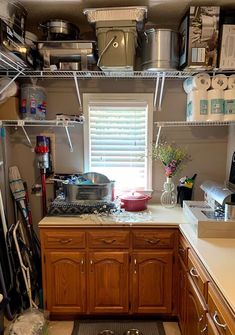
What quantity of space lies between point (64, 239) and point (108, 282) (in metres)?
0.48

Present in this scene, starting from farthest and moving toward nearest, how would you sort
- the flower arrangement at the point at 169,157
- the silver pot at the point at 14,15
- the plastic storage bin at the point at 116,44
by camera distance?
the flower arrangement at the point at 169,157
the plastic storage bin at the point at 116,44
the silver pot at the point at 14,15

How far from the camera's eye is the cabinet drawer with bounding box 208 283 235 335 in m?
1.11

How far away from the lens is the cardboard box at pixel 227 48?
2.04 meters

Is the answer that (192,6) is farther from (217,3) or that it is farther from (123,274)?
(123,274)

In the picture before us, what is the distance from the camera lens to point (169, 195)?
8.31ft

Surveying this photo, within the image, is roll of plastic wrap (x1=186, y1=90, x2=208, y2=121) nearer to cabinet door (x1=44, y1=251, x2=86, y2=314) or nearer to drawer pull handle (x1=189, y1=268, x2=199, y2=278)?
drawer pull handle (x1=189, y1=268, x2=199, y2=278)

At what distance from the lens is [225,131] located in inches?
102

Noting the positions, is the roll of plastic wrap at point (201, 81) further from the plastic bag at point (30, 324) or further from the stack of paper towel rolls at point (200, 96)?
the plastic bag at point (30, 324)

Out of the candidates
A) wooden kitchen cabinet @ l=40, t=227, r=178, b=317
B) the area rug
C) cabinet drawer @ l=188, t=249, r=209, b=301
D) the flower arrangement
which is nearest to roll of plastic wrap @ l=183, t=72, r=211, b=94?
the flower arrangement

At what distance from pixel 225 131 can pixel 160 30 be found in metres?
1.10

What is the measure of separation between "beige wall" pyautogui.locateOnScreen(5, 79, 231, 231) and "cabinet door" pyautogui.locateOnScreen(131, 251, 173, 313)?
2.27ft

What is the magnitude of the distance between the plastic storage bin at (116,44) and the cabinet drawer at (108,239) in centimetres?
125

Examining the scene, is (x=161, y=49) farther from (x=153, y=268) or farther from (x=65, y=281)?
(x=65, y=281)

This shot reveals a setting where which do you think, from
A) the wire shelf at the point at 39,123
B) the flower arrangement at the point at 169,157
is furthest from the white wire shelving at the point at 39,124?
the flower arrangement at the point at 169,157
